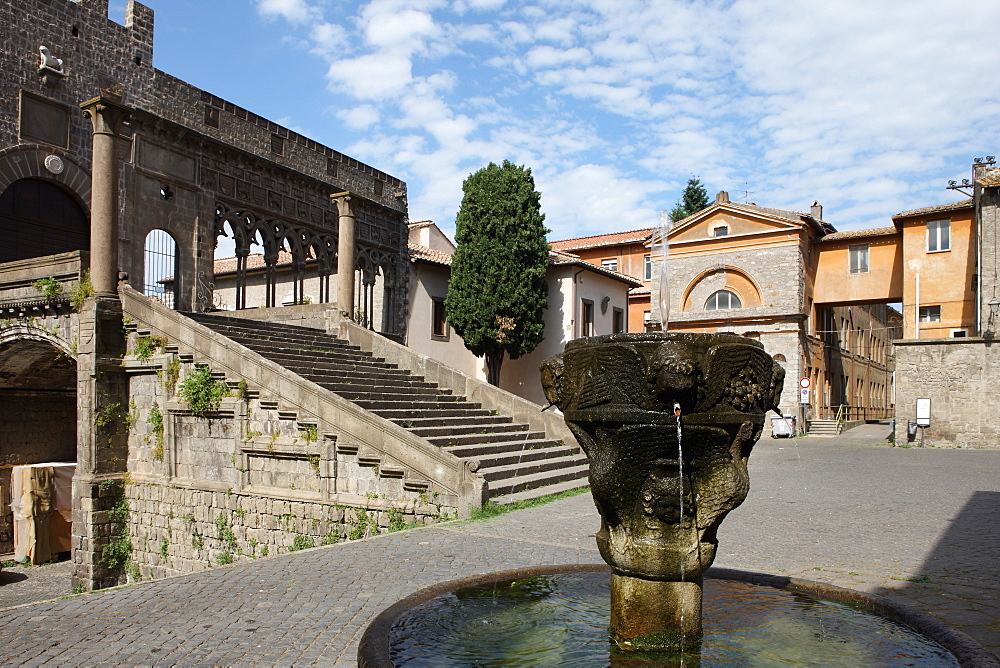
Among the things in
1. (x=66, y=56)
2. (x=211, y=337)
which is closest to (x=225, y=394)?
(x=211, y=337)

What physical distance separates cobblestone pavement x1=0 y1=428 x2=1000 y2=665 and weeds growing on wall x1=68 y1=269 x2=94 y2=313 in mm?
9095

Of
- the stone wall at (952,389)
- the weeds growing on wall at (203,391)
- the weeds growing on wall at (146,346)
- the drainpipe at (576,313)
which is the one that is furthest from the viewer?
the drainpipe at (576,313)

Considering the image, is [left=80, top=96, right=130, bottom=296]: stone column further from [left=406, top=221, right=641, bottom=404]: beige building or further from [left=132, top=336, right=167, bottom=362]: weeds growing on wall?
[left=406, top=221, right=641, bottom=404]: beige building

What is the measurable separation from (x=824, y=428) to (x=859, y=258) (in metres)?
7.72

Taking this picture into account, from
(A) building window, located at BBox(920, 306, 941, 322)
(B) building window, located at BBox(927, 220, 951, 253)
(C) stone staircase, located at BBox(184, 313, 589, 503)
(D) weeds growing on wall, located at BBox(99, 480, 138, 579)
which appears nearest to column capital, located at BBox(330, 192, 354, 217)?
(C) stone staircase, located at BBox(184, 313, 589, 503)

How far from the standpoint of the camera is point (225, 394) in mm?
12422

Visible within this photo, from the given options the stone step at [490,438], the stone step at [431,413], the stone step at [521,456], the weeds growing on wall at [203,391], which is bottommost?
the stone step at [521,456]

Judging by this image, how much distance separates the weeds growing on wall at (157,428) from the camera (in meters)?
13.6

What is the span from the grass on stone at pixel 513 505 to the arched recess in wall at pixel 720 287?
21.4 metres

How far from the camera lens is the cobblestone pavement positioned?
4.66 meters

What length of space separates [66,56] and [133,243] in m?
4.94

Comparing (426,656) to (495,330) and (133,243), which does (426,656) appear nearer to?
(133,243)

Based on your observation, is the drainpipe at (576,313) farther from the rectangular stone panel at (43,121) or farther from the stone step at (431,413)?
the rectangular stone panel at (43,121)

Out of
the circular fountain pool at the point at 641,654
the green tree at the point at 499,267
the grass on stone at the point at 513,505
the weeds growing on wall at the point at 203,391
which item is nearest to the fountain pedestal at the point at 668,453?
the circular fountain pool at the point at 641,654
